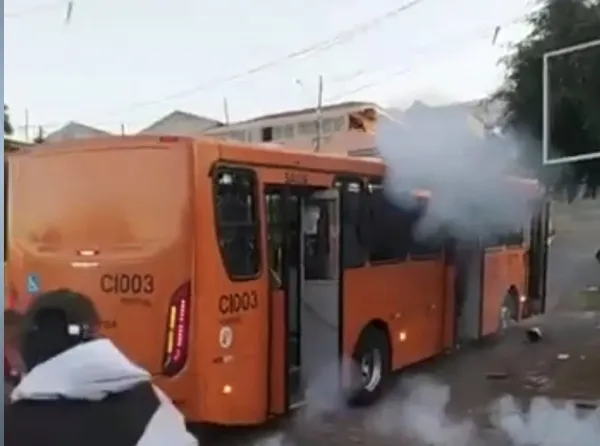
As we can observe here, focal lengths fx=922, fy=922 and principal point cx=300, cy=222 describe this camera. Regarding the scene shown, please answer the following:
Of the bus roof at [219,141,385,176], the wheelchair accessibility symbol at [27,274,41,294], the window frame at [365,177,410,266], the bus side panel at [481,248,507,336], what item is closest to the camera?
the wheelchair accessibility symbol at [27,274,41,294]

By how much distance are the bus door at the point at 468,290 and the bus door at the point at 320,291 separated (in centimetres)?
142

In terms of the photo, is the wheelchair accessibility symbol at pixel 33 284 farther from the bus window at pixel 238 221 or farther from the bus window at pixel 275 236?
the bus window at pixel 275 236

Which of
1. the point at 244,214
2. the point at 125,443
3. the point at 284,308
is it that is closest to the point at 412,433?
the point at 284,308

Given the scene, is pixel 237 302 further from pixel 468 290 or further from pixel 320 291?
pixel 468 290

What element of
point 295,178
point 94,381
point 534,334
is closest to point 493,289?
point 534,334

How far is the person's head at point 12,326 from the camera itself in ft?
8.80

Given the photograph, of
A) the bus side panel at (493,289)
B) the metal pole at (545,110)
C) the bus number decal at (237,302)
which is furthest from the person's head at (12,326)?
the bus side panel at (493,289)

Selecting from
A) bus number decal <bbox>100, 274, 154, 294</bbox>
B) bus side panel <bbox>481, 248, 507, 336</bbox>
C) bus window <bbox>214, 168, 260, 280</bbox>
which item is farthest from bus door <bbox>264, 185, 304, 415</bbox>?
bus side panel <bbox>481, 248, 507, 336</bbox>

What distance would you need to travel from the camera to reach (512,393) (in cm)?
542

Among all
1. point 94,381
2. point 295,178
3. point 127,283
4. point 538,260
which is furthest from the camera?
point 538,260

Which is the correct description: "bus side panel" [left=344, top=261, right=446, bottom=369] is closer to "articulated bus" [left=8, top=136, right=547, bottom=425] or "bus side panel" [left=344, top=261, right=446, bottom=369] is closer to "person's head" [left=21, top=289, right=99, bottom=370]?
Answer: "articulated bus" [left=8, top=136, right=547, bottom=425]

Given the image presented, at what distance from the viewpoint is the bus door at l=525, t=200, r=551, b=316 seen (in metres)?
5.93

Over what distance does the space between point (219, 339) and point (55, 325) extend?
3.14ft

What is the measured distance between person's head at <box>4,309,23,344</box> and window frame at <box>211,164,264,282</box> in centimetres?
132
